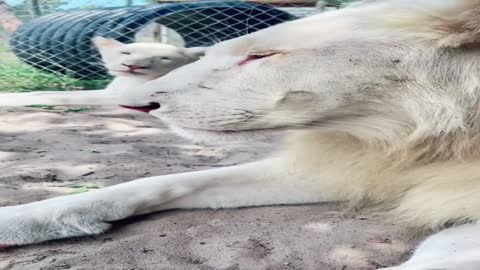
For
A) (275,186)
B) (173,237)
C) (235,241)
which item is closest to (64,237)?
(173,237)

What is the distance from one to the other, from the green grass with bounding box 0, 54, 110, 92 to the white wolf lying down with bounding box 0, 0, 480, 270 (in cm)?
315

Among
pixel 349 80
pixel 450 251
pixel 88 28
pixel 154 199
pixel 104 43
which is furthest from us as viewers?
pixel 88 28

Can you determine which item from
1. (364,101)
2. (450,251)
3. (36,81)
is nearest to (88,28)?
(36,81)

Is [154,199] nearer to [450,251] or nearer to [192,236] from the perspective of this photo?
[192,236]

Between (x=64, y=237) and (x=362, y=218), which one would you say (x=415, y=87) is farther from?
(x=64, y=237)

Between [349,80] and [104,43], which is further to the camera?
[104,43]

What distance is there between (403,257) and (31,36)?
3881 millimetres

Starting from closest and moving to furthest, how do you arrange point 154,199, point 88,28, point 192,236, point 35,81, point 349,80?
1. point 349,80
2. point 192,236
3. point 154,199
4. point 88,28
5. point 35,81

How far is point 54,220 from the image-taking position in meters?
1.50

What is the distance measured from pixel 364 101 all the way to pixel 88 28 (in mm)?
3309

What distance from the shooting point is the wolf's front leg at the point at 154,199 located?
58.8 inches

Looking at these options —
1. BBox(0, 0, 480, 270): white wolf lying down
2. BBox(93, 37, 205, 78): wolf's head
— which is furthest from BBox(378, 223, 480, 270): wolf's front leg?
BBox(93, 37, 205, 78): wolf's head

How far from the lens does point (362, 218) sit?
166 centimetres

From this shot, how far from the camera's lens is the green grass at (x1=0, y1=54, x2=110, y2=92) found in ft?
15.3
